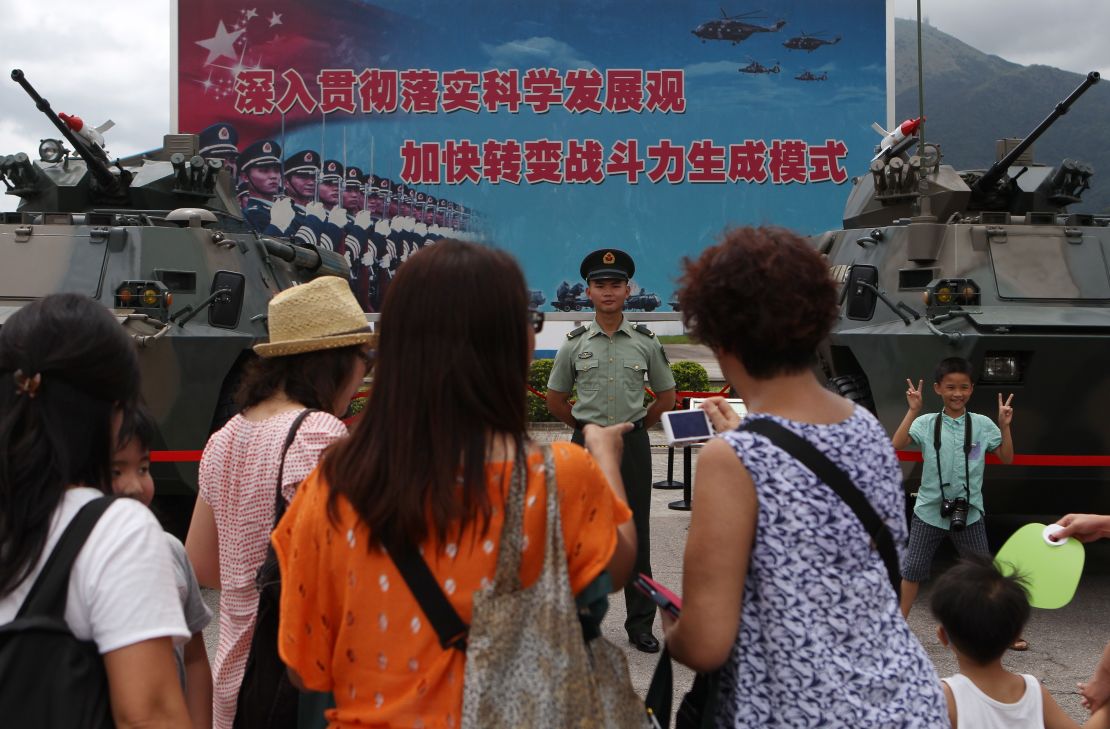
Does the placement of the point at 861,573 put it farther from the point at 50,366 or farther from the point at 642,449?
the point at 642,449

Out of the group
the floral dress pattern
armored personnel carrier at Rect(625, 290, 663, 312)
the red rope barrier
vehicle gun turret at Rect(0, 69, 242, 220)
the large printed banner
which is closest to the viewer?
the floral dress pattern

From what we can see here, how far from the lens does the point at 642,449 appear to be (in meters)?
5.38

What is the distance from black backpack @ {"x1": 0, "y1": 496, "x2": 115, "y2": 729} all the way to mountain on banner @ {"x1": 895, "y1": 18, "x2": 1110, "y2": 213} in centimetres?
4735

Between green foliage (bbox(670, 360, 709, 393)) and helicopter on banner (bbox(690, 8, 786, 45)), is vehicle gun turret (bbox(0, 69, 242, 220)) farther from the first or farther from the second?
helicopter on banner (bbox(690, 8, 786, 45))

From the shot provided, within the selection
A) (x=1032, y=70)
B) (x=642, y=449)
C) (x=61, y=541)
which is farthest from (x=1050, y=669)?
(x=1032, y=70)

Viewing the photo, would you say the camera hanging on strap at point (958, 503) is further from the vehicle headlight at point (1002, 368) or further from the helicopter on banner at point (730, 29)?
the helicopter on banner at point (730, 29)

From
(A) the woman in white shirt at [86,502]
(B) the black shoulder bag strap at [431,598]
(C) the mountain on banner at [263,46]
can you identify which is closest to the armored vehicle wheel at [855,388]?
(B) the black shoulder bag strap at [431,598]

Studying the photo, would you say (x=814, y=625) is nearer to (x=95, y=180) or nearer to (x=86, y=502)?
(x=86, y=502)

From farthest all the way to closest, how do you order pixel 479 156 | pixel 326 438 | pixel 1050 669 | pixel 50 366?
pixel 479 156 < pixel 1050 669 < pixel 326 438 < pixel 50 366

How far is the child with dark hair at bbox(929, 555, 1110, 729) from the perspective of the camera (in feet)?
8.45

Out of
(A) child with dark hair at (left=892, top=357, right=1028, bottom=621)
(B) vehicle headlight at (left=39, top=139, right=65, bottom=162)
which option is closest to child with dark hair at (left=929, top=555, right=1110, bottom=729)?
(A) child with dark hair at (left=892, top=357, right=1028, bottom=621)

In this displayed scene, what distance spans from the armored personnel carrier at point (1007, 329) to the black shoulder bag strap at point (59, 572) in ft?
17.1

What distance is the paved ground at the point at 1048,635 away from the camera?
4.97m

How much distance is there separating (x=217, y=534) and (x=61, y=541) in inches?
39.5
